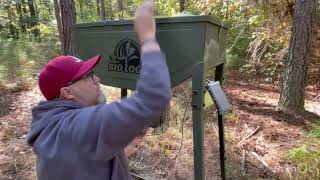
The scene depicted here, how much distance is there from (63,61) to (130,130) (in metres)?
0.42

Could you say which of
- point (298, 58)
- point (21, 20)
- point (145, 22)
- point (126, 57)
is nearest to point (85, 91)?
point (145, 22)

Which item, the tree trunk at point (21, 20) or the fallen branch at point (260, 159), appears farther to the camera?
the tree trunk at point (21, 20)

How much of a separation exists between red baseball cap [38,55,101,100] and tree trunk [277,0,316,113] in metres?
4.72

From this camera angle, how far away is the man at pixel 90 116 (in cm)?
119

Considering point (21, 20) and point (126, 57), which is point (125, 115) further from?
point (21, 20)

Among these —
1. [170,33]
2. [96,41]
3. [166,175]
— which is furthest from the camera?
[166,175]

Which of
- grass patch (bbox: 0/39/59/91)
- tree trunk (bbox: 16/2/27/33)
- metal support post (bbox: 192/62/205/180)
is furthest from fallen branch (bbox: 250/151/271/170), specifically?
tree trunk (bbox: 16/2/27/33)

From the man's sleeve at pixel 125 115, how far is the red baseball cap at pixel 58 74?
0.61 feet

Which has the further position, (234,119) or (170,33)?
(234,119)

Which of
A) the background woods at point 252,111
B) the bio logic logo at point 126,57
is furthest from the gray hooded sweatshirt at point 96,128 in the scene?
the background woods at point 252,111

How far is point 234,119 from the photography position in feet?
17.7

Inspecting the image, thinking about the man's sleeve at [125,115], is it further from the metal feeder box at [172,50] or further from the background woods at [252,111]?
the background woods at [252,111]

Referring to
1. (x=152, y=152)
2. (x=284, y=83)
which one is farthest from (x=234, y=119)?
(x=152, y=152)

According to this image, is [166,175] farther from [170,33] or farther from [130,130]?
[130,130]
